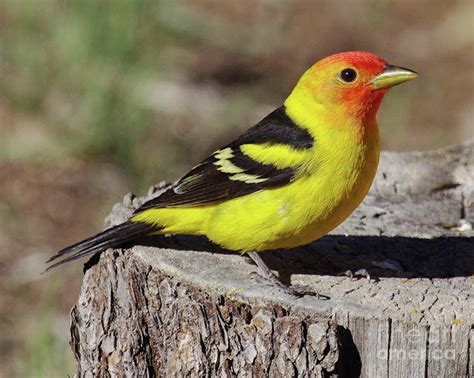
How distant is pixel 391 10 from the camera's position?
10.3 m

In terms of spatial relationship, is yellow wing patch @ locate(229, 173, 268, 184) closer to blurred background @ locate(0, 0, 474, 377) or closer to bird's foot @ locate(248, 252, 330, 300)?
bird's foot @ locate(248, 252, 330, 300)

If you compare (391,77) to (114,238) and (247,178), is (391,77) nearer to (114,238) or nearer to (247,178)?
(247,178)

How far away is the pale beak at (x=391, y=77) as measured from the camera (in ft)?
14.1

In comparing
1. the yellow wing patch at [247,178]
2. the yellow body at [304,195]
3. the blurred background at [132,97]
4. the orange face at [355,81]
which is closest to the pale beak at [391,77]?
the orange face at [355,81]

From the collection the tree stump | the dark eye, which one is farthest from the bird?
the tree stump

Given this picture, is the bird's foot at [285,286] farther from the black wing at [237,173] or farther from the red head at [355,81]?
the red head at [355,81]

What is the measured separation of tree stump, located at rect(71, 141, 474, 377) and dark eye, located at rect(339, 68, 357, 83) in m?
0.89

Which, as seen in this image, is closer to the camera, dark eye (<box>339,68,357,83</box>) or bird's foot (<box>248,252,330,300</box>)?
bird's foot (<box>248,252,330,300</box>)

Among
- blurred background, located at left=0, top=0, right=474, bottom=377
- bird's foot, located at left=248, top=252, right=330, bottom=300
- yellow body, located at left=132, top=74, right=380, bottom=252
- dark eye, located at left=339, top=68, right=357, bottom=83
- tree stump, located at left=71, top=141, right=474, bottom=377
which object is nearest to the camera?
tree stump, located at left=71, top=141, right=474, bottom=377

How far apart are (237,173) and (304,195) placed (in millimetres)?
394

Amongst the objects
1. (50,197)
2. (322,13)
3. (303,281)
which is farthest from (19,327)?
(322,13)

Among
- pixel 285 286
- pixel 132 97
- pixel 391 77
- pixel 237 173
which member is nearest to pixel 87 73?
pixel 132 97

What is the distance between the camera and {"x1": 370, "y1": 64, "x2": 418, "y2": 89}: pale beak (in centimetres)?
429

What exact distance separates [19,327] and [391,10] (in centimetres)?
570
